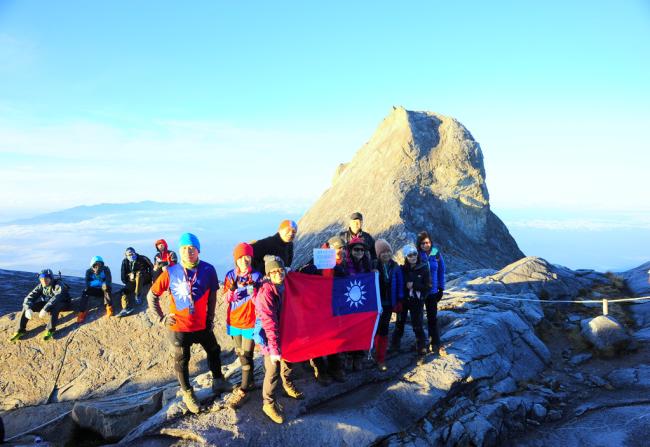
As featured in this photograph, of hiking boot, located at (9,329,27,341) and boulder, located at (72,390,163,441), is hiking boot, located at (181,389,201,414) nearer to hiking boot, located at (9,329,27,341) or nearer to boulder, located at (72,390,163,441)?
boulder, located at (72,390,163,441)

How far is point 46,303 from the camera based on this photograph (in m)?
12.0

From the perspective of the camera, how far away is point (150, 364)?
11.5m

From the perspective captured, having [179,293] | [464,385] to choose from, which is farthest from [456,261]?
[179,293]

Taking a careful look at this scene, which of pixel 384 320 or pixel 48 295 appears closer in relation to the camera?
pixel 384 320

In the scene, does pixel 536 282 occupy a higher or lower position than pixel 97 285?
lower

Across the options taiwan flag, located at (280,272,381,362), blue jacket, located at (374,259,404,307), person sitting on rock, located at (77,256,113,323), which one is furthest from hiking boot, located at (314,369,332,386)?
person sitting on rock, located at (77,256,113,323)

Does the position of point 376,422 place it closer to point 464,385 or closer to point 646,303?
point 464,385

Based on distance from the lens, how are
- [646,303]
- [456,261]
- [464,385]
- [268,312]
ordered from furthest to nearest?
1. [456,261]
2. [646,303]
3. [464,385]
4. [268,312]

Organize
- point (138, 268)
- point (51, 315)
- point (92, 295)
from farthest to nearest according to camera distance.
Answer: point (138, 268)
point (92, 295)
point (51, 315)

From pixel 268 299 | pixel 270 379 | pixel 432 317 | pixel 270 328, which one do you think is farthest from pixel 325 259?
pixel 432 317

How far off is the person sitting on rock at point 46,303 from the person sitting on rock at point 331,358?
30.4 ft

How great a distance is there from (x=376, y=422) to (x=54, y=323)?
10667 millimetres

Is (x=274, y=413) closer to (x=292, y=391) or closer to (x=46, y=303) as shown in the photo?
(x=292, y=391)

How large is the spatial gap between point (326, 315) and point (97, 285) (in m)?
9.55
